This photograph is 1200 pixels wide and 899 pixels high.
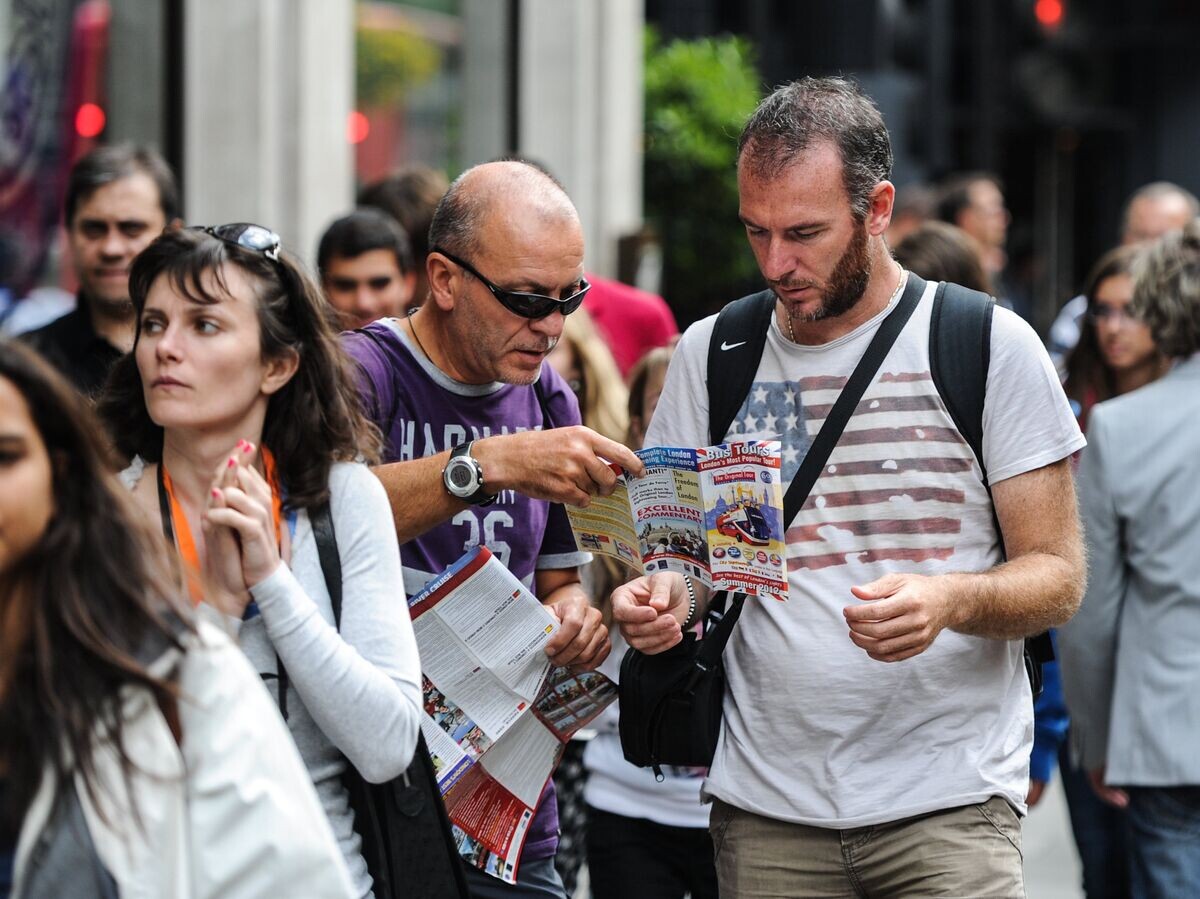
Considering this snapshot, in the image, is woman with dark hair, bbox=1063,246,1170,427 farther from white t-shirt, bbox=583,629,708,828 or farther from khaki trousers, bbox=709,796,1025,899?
khaki trousers, bbox=709,796,1025,899

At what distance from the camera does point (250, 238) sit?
Result: 3330mm

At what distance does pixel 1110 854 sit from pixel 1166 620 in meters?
1.31

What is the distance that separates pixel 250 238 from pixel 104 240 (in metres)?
2.64

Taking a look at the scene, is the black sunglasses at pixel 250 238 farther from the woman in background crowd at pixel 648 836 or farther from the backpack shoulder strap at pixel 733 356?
the woman in background crowd at pixel 648 836

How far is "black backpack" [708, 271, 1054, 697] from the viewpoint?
11.6ft

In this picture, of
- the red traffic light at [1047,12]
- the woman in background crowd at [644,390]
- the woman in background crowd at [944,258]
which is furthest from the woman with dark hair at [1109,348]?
the red traffic light at [1047,12]

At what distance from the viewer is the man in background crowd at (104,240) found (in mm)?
5473

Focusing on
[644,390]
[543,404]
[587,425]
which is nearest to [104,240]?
[587,425]

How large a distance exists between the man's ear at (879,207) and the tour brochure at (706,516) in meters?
0.53

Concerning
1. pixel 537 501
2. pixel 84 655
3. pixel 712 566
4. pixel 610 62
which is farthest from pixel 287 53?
pixel 84 655

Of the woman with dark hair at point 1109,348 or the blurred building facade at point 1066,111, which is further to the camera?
→ the blurred building facade at point 1066,111

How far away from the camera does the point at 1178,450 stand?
15.9 feet

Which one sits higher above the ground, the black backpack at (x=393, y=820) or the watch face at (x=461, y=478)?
the watch face at (x=461, y=478)

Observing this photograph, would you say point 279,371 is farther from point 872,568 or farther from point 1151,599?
point 1151,599
